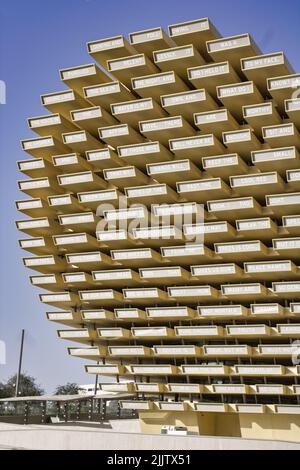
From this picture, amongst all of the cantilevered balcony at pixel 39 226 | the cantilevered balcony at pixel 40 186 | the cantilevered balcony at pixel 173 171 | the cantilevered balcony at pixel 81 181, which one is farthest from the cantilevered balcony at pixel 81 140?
the cantilevered balcony at pixel 39 226

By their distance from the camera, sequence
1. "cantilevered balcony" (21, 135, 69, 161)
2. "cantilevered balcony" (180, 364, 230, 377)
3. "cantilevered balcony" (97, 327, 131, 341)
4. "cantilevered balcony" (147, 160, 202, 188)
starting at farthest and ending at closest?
"cantilevered balcony" (21, 135, 69, 161) < "cantilevered balcony" (97, 327, 131, 341) < "cantilevered balcony" (180, 364, 230, 377) < "cantilevered balcony" (147, 160, 202, 188)

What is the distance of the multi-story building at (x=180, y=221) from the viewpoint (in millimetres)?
29859

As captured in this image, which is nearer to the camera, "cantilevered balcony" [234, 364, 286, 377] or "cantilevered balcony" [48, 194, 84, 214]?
"cantilevered balcony" [234, 364, 286, 377]

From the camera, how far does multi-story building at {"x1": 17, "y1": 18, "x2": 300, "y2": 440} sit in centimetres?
2986

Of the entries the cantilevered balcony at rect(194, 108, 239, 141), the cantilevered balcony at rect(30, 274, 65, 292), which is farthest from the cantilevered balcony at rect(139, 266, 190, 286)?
the cantilevered balcony at rect(194, 108, 239, 141)

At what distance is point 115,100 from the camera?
33.1 meters

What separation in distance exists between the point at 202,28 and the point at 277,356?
49.6 ft

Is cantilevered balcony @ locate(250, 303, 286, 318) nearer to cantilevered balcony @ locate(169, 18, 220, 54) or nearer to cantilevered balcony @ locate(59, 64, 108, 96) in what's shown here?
cantilevered balcony @ locate(169, 18, 220, 54)

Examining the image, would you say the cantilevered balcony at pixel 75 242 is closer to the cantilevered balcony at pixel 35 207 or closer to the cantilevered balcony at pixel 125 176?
the cantilevered balcony at pixel 35 207

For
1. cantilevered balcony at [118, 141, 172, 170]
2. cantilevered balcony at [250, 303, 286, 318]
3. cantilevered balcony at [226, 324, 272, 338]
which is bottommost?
cantilevered balcony at [226, 324, 272, 338]

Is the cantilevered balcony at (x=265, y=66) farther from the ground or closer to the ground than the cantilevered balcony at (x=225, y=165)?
farther from the ground

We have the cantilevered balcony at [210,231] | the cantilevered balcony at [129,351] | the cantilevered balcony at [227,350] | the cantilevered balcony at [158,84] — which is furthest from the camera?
the cantilevered balcony at [129,351]

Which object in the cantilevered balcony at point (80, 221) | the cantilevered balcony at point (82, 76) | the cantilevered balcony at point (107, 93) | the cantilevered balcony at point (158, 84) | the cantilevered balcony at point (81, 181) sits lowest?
the cantilevered balcony at point (80, 221)

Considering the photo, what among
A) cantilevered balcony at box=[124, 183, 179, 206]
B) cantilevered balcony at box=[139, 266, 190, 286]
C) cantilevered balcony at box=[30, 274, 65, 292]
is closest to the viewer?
cantilevered balcony at box=[124, 183, 179, 206]
